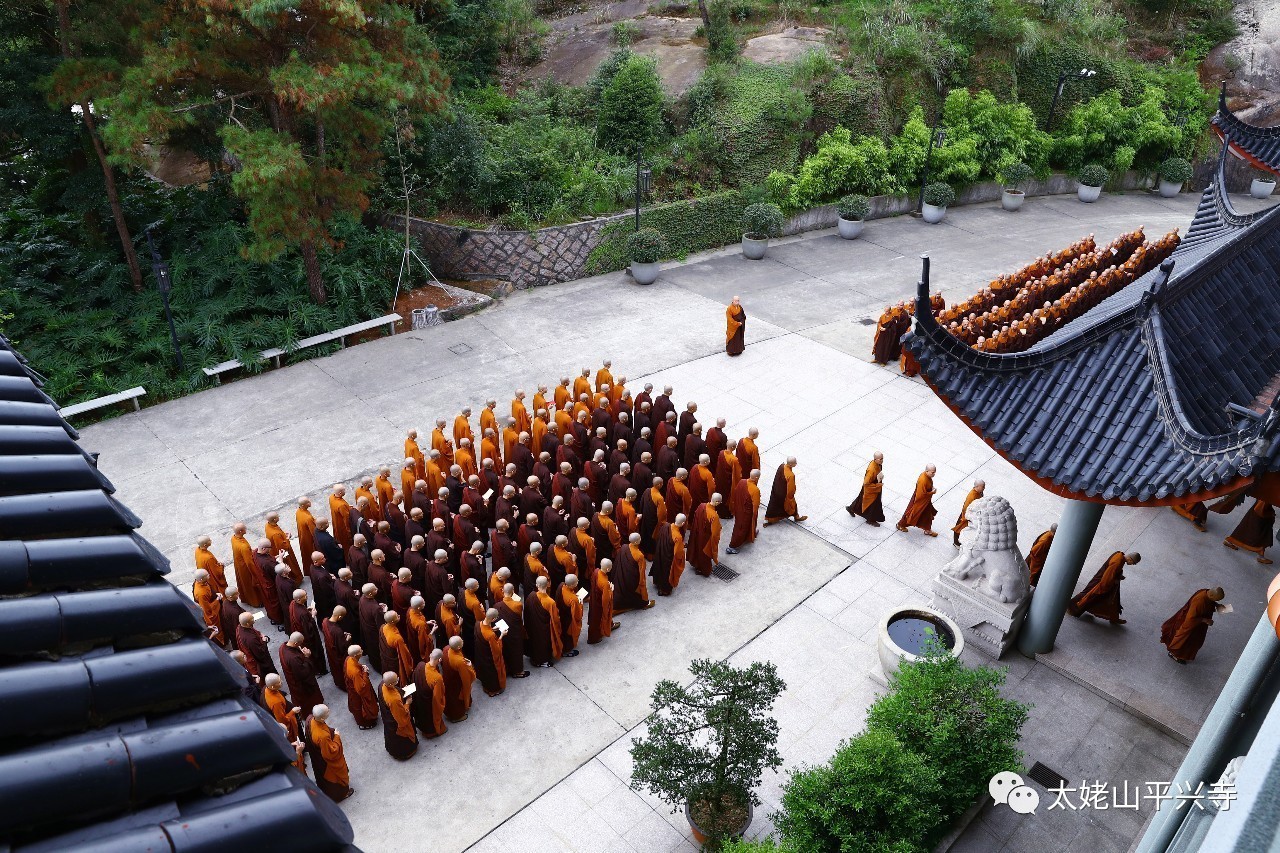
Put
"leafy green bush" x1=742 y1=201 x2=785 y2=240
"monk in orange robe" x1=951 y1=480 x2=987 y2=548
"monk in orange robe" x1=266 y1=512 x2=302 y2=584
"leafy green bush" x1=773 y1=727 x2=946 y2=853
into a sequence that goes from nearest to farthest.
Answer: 1. "leafy green bush" x1=773 y1=727 x2=946 y2=853
2. "monk in orange robe" x1=266 y1=512 x2=302 y2=584
3. "monk in orange robe" x1=951 y1=480 x2=987 y2=548
4. "leafy green bush" x1=742 y1=201 x2=785 y2=240

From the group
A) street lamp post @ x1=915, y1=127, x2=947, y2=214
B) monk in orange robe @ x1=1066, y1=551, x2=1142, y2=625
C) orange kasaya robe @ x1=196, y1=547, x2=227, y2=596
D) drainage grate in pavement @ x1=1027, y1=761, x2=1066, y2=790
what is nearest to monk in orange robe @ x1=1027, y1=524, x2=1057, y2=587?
monk in orange robe @ x1=1066, y1=551, x2=1142, y2=625

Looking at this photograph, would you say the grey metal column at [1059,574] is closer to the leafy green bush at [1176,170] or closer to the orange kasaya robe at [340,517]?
the orange kasaya robe at [340,517]

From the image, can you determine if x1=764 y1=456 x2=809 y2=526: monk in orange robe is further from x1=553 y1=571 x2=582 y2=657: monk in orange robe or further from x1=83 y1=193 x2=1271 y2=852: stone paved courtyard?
x1=553 y1=571 x2=582 y2=657: monk in orange robe

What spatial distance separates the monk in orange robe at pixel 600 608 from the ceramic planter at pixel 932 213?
18940mm

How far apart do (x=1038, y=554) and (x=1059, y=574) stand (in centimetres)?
153

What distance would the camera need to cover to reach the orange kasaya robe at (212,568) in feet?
32.3

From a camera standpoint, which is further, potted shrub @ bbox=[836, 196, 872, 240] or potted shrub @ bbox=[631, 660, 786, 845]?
potted shrub @ bbox=[836, 196, 872, 240]

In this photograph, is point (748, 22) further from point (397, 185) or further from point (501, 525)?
point (501, 525)

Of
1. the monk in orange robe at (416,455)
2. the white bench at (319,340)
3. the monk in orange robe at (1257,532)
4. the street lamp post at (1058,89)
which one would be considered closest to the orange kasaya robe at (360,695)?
the monk in orange robe at (416,455)

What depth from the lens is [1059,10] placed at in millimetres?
29359

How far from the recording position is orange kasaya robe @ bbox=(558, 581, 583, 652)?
9.46 m

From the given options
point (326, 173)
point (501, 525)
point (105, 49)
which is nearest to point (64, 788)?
point (501, 525)

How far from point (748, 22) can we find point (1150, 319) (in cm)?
2497

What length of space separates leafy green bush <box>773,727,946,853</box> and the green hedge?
50.8 feet
